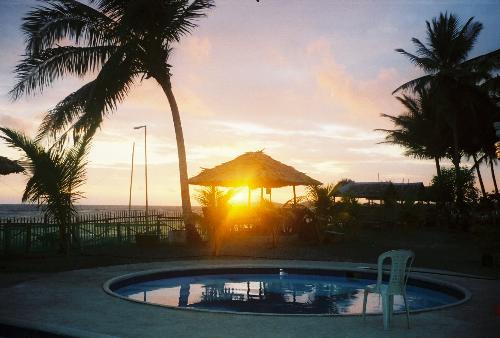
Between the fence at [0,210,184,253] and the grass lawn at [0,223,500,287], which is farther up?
the fence at [0,210,184,253]

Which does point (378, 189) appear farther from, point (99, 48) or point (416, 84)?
point (99, 48)

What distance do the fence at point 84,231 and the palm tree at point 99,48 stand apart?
1.97 m

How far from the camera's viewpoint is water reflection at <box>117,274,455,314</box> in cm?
815

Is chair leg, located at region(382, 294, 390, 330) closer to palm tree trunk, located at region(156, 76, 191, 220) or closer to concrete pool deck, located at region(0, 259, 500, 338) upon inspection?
concrete pool deck, located at region(0, 259, 500, 338)

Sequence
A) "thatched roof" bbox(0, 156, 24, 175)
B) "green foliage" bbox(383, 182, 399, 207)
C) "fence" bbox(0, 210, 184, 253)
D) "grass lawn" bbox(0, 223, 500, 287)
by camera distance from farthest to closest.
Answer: "green foliage" bbox(383, 182, 399, 207)
"fence" bbox(0, 210, 184, 253)
"thatched roof" bbox(0, 156, 24, 175)
"grass lawn" bbox(0, 223, 500, 287)

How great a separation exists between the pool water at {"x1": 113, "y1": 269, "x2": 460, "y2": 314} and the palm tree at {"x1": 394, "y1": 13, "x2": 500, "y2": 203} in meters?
21.8

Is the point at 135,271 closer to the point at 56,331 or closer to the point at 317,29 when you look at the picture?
the point at 56,331

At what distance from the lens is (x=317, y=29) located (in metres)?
10.6

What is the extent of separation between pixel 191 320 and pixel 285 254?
7.86 meters

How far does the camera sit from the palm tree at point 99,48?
14.9m

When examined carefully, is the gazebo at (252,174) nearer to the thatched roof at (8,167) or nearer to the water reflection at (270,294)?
the water reflection at (270,294)

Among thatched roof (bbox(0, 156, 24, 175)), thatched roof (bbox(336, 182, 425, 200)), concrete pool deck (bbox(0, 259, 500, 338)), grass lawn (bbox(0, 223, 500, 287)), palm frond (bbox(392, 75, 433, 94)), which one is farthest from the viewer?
thatched roof (bbox(336, 182, 425, 200))

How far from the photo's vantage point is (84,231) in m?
15.1

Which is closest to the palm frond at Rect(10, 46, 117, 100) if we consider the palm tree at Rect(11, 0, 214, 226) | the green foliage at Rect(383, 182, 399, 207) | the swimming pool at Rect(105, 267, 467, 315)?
the palm tree at Rect(11, 0, 214, 226)
